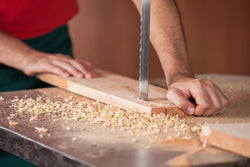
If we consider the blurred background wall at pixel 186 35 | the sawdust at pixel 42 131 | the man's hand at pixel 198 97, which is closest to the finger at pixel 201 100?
the man's hand at pixel 198 97

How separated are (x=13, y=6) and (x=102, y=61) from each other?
73.0 inches

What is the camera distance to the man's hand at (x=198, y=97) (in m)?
1.27

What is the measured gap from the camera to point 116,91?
1506mm

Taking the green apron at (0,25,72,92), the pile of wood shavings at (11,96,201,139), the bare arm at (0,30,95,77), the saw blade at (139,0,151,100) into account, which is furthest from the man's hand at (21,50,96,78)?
the saw blade at (139,0,151,100)

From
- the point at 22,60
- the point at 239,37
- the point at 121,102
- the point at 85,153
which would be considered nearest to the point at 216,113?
the point at 121,102

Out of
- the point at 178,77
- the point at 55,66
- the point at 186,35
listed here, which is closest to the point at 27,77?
the point at 55,66

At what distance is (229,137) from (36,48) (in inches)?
56.6

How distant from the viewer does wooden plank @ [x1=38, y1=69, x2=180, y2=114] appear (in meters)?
1.32

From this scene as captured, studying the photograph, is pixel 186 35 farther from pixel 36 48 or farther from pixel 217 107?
pixel 217 107

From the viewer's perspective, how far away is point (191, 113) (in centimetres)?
127

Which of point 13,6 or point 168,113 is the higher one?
point 13,6

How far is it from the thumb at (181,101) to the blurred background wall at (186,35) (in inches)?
94.8

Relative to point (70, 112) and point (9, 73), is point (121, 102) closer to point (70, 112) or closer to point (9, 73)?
point (70, 112)

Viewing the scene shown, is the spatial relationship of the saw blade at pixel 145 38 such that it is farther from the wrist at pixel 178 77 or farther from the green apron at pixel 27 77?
the green apron at pixel 27 77
